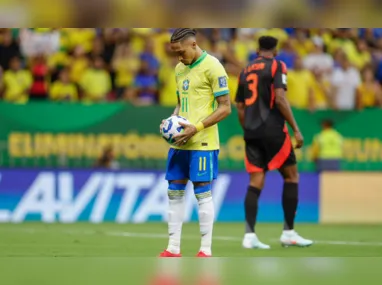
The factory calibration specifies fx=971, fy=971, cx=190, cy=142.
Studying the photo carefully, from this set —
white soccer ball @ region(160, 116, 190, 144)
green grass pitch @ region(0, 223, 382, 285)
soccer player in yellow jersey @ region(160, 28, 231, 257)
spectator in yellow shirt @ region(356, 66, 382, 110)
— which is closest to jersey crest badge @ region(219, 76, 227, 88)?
soccer player in yellow jersey @ region(160, 28, 231, 257)

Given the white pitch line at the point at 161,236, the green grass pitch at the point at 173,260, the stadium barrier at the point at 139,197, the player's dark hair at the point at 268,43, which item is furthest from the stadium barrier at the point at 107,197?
the player's dark hair at the point at 268,43

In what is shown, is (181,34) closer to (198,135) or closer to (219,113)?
(219,113)

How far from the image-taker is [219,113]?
891cm

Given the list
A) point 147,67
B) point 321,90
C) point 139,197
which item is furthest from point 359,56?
point 139,197

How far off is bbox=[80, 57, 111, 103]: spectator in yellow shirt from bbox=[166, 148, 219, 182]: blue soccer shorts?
29.2ft

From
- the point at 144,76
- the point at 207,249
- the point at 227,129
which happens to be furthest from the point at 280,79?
the point at 144,76

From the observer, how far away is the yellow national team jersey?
8961 mm

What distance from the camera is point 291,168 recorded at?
11.0 metres

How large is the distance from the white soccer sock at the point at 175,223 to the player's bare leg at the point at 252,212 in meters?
1.65

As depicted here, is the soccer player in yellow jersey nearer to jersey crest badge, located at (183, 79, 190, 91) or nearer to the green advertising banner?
jersey crest badge, located at (183, 79, 190, 91)

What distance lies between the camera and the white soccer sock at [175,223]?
9.09m

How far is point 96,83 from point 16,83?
4.93 ft

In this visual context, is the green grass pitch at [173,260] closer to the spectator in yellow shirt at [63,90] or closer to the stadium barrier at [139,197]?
the stadium barrier at [139,197]

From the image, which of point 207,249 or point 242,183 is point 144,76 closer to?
point 242,183
